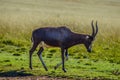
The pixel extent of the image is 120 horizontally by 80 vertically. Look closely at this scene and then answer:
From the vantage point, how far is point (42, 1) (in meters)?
68.4

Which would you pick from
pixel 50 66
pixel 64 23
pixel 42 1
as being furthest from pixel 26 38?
pixel 42 1

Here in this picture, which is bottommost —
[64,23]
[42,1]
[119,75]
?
[42,1]

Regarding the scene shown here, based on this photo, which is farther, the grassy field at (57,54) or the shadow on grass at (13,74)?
the grassy field at (57,54)

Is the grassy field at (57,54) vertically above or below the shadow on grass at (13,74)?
below

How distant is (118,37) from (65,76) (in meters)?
11.6

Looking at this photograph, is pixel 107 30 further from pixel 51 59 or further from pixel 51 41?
pixel 51 41

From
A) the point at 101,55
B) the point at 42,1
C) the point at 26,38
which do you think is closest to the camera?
the point at 101,55

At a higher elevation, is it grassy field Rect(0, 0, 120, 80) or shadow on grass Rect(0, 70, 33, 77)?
shadow on grass Rect(0, 70, 33, 77)

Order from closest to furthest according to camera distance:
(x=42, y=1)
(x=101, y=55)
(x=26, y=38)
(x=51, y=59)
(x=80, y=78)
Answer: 1. (x=80, y=78)
2. (x=51, y=59)
3. (x=101, y=55)
4. (x=26, y=38)
5. (x=42, y=1)

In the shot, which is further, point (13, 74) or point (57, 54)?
point (57, 54)

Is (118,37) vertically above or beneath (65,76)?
beneath

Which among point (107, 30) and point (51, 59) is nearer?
point (51, 59)

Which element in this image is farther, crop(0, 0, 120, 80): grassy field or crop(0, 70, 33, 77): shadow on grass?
crop(0, 0, 120, 80): grassy field

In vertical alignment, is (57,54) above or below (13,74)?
below
